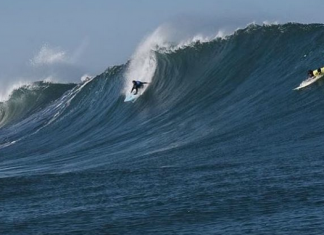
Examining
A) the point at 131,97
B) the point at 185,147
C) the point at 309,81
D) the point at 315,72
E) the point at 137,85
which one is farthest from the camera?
the point at 137,85

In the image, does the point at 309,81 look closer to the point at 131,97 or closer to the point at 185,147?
the point at 185,147

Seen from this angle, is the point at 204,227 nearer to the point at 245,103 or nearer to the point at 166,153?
the point at 166,153

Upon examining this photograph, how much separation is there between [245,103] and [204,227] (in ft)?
40.2

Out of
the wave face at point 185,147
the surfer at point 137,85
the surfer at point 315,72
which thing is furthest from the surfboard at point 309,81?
the surfer at point 137,85

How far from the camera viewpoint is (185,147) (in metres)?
18.2

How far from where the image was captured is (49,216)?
40.3 ft

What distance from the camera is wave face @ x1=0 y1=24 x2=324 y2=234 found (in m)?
11.1

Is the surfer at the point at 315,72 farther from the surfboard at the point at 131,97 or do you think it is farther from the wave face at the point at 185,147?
the surfboard at the point at 131,97

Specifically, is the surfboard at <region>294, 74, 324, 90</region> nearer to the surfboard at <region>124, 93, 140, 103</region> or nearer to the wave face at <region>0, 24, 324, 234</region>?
the wave face at <region>0, 24, 324, 234</region>

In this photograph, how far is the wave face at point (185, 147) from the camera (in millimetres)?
11141

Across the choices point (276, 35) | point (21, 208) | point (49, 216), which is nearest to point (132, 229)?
point (49, 216)

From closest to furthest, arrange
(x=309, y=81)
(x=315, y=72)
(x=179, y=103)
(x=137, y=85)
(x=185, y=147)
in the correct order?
(x=185, y=147), (x=309, y=81), (x=315, y=72), (x=179, y=103), (x=137, y=85)

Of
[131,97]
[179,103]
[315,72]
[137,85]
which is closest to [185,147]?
[315,72]

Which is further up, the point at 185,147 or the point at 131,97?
the point at 131,97
